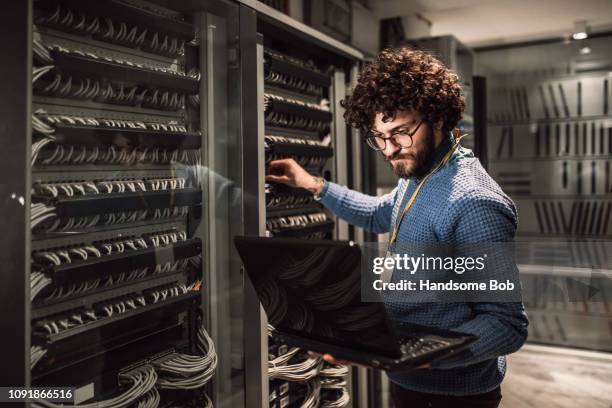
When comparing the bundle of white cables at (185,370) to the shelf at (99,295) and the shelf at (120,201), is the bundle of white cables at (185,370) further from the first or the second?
the shelf at (120,201)

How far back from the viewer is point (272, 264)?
128 centimetres

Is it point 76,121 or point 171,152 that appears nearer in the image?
point 76,121

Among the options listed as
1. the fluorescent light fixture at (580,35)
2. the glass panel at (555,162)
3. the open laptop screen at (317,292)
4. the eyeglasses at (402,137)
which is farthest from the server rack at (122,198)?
the fluorescent light fixture at (580,35)

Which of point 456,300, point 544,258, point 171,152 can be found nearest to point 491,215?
point 456,300

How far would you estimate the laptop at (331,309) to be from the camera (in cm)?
113

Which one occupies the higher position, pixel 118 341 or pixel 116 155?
pixel 116 155

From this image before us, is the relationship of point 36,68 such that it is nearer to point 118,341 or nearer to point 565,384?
point 118,341

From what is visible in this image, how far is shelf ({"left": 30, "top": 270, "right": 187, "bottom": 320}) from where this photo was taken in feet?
4.09

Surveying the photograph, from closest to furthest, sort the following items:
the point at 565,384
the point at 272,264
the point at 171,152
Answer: the point at 272,264, the point at 171,152, the point at 565,384

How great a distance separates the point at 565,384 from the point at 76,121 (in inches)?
136

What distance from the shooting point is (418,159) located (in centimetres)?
158

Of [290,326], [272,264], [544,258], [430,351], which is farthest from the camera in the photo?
[544,258]

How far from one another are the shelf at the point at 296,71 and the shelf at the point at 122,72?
400 millimetres

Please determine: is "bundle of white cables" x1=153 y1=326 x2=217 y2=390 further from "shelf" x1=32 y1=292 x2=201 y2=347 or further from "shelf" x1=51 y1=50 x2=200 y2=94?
"shelf" x1=51 y1=50 x2=200 y2=94
